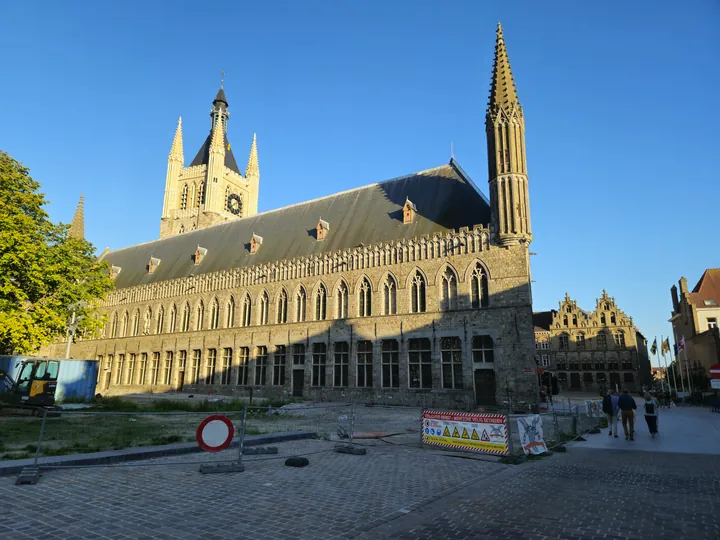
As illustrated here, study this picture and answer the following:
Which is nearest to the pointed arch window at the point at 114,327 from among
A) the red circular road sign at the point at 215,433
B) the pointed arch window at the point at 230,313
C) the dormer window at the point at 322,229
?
the pointed arch window at the point at 230,313

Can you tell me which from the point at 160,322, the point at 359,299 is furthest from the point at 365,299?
the point at 160,322

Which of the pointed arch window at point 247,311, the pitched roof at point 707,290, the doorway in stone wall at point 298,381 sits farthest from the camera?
the pitched roof at point 707,290

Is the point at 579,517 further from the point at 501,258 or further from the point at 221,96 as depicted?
the point at 221,96

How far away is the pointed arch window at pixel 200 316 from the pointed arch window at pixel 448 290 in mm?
24252

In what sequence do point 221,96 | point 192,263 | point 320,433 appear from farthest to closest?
1. point 221,96
2. point 192,263
3. point 320,433

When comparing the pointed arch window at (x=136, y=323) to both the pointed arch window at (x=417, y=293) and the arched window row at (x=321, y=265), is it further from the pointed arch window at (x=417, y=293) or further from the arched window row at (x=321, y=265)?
the pointed arch window at (x=417, y=293)

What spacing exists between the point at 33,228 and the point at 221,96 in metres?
60.5

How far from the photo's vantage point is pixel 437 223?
3241 centimetres

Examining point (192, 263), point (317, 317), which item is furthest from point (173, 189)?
point (317, 317)

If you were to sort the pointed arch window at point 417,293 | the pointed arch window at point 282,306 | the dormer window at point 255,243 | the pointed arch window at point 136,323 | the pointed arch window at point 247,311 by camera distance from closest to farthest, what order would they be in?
the pointed arch window at point 417,293
the pointed arch window at point 282,306
the pointed arch window at point 247,311
the dormer window at point 255,243
the pointed arch window at point 136,323

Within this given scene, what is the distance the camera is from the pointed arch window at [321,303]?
35.3 metres

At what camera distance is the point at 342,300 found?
3466 cm

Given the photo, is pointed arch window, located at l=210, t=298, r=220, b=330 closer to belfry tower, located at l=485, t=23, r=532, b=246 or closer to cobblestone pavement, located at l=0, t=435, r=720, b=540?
belfry tower, located at l=485, t=23, r=532, b=246

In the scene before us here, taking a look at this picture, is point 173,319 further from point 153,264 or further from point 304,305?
point 304,305
